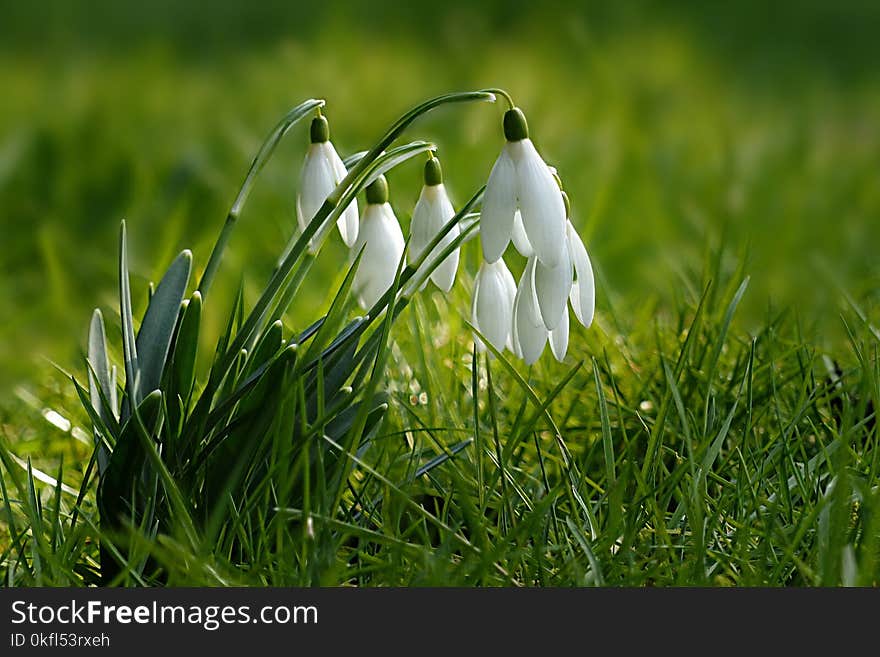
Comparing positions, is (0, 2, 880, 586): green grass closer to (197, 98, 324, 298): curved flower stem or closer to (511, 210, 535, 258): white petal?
(511, 210, 535, 258): white petal

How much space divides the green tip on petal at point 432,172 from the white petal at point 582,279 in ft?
0.63

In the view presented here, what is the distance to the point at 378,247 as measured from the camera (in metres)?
1.64

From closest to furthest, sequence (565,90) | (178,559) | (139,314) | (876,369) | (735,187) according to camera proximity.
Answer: (178,559), (876,369), (139,314), (735,187), (565,90)

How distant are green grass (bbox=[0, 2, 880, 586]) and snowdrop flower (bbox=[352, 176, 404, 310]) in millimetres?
147

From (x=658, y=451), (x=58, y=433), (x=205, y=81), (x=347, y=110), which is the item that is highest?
(x=205, y=81)

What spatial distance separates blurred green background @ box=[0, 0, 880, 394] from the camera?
11.6ft

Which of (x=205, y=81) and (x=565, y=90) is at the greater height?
(x=205, y=81)

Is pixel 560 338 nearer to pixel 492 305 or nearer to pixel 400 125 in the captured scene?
pixel 492 305

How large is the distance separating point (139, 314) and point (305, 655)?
1.74 metres

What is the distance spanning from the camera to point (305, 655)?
1.33m

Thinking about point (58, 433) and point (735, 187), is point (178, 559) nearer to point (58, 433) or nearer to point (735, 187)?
point (58, 433)

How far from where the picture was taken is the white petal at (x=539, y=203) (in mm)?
1484

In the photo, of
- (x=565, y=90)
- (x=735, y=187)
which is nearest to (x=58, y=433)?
(x=735, y=187)

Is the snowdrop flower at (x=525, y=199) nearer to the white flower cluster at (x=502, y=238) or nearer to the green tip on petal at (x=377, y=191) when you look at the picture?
the white flower cluster at (x=502, y=238)
